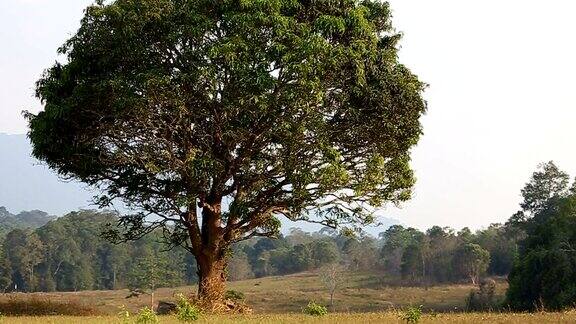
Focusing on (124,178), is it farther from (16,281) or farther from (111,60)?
(16,281)

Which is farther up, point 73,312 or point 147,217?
point 147,217

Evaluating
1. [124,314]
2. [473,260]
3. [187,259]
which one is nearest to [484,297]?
[473,260]

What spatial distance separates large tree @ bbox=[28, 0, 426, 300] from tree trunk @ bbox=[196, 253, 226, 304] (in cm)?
6

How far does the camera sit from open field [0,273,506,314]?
85250 mm

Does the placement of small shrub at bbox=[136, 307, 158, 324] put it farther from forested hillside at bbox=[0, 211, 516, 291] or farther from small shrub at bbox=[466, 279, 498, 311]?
forested hillside at bbox=[0, 211, 516, 291]

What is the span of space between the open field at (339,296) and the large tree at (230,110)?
5302cm

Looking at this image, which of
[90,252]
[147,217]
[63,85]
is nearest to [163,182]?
[147,217]

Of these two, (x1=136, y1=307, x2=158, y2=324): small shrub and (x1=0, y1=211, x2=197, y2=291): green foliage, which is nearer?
(x1=136, y1=307, x2=158, y2=324): small shrub

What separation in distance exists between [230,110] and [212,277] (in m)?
7.56

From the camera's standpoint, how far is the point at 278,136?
2422 cm

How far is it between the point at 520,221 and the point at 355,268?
47.3 m

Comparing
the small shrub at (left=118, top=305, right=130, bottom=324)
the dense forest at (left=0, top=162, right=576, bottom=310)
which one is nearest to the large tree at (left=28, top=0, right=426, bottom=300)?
the small shrub at (left=118, top=305, right=130, bottom=324)

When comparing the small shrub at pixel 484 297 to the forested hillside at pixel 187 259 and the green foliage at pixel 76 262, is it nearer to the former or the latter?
the forested hillside at pixel 187 259

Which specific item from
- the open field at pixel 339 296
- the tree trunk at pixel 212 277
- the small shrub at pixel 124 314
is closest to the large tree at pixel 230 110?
the tree trunk at pixel 212 277
